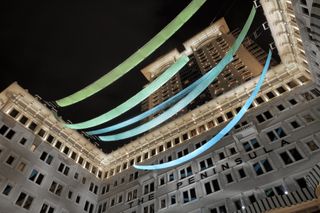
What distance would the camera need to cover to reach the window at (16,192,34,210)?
2552cm

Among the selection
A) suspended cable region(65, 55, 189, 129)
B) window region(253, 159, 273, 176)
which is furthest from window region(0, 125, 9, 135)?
window region(253, 159, 273, 176)

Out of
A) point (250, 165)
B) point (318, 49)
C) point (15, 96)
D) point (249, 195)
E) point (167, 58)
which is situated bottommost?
point (249, 195)

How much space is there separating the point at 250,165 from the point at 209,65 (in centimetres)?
3423

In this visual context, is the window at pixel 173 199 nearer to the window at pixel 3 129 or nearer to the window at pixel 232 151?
the window at pixel 232 151

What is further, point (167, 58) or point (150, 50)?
point (167, 58)

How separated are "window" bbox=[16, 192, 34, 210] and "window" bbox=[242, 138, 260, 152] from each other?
78.2 feet

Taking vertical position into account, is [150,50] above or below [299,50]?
below

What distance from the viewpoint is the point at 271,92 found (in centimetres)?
2948

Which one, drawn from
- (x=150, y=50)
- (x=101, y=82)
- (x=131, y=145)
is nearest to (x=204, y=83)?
(x=150, y=50)

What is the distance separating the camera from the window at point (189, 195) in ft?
81.7

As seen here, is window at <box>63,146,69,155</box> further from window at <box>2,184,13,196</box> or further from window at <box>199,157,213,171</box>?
window at <box>199,157,213,171</box>

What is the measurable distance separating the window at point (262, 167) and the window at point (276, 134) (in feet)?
8.92

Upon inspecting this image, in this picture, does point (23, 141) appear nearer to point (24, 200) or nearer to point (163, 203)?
point (24, 200)

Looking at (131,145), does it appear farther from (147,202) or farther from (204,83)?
(204,83)
